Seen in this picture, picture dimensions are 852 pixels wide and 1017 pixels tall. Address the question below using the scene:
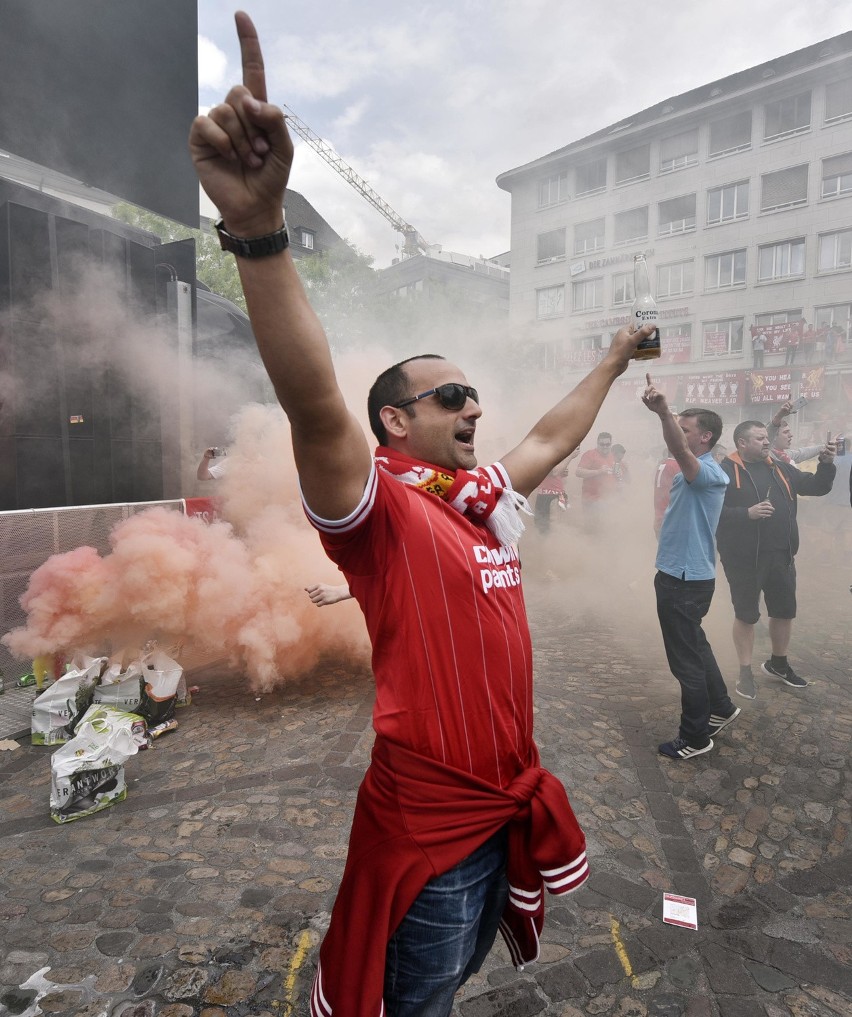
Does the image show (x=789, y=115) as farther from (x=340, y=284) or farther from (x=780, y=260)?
(x=340, y=284)

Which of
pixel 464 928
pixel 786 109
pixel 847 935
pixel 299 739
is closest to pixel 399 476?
pixel 464 928

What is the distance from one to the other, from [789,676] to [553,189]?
36.5 feet

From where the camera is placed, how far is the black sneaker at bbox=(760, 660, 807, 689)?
15.7 feet

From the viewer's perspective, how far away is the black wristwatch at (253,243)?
3.08 feet

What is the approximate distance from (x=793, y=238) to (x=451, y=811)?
14.1 meters

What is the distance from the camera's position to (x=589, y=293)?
13.1m

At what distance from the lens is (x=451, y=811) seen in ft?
4.06

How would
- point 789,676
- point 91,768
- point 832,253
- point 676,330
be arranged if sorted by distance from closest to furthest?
point 91,768
point 789,676
point 832,253
point 676,330

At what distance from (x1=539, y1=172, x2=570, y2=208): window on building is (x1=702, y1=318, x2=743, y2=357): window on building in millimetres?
5222

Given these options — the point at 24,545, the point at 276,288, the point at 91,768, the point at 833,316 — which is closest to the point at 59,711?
the point at 91,768

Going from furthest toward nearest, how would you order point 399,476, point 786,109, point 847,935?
point 786,109 → point 847,935 → point 399,476

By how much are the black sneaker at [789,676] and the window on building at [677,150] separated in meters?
8.72

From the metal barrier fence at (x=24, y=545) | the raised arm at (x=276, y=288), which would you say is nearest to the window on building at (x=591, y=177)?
the metal barrier fence at (x=24, y=545)

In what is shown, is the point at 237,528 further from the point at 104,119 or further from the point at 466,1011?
the point at 466,1011
